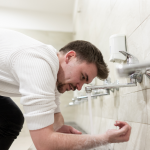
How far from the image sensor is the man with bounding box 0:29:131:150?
1.76ft

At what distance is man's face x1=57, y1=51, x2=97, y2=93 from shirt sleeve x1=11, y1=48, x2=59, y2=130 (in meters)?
0.19

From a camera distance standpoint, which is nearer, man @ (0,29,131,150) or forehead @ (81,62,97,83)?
man @ (0,29,131,150)

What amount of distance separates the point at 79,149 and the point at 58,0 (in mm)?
2263

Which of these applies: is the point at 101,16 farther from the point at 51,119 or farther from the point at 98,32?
the point at 51,119

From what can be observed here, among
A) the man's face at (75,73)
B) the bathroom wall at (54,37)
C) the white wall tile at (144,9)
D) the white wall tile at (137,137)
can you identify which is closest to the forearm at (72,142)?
the white wall tile at (137,137)

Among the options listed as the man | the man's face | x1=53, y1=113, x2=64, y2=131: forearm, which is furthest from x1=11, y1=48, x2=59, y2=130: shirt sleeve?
x1=53, y1=113, x2=64, y2=131: forearm

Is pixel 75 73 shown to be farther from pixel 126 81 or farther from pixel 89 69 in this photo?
pixel 126 81

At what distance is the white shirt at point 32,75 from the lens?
0.55 metres

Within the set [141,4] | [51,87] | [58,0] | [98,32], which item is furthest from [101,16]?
A: [58,0]

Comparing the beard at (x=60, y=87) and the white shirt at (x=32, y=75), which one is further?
the beard at (x=60, y=87)

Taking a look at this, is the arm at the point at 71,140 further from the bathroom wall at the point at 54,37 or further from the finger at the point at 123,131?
the bathroom wall at the point at 54,37

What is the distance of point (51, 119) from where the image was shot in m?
0.57

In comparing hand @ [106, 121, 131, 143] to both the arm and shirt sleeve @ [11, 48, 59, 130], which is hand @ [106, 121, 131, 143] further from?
shirt sleeve @ [11, 48, 59, 130]

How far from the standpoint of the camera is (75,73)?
77cm
